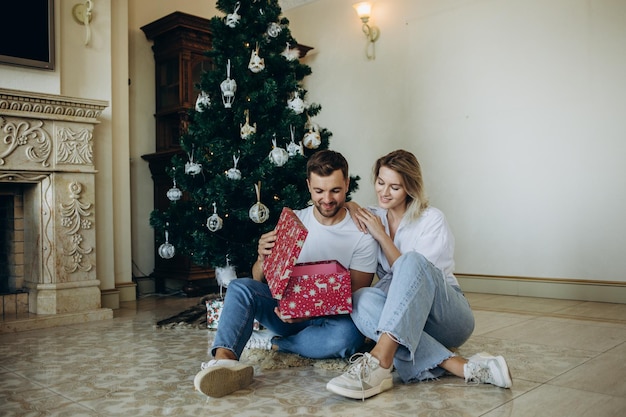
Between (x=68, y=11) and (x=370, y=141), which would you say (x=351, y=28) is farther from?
(x=68, y=11)

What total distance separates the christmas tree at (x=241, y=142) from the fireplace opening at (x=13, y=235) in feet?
3.54

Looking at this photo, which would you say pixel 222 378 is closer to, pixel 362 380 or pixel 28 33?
pixel 362 380

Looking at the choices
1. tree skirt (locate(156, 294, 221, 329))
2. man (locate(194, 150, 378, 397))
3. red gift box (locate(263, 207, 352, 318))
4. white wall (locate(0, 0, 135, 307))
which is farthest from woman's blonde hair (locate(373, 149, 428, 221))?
white wall (locate(0, 0, 135, 307))

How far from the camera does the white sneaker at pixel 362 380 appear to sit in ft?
5.51

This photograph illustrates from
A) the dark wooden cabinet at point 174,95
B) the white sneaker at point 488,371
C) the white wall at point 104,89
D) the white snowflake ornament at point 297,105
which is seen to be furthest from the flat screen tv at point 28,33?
the white sneaker at point 488,371

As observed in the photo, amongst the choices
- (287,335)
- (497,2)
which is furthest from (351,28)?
(287,335)

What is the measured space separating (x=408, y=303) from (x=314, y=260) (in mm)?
435

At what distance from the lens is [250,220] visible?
9.34 feet

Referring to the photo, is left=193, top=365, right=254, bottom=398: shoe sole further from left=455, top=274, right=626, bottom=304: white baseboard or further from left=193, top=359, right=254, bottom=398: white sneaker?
left=455, top=274, right=626, bottom=304: white baseboard

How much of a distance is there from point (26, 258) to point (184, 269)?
112 cm

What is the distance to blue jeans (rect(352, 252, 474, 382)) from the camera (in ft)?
5.72

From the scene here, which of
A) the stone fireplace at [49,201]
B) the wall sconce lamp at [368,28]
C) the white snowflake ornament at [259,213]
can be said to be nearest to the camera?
the white snowflake ornament at [259,213]

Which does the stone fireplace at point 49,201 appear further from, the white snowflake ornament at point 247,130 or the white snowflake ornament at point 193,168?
the white snowflake ornament at point 247,130

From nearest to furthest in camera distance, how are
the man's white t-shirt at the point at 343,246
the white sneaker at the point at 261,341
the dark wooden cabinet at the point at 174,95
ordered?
the man's white t-shirt at the point at 343,246
the white sneaker at the point at 261,341
the dark wooden cabinet at the point at 174,95
